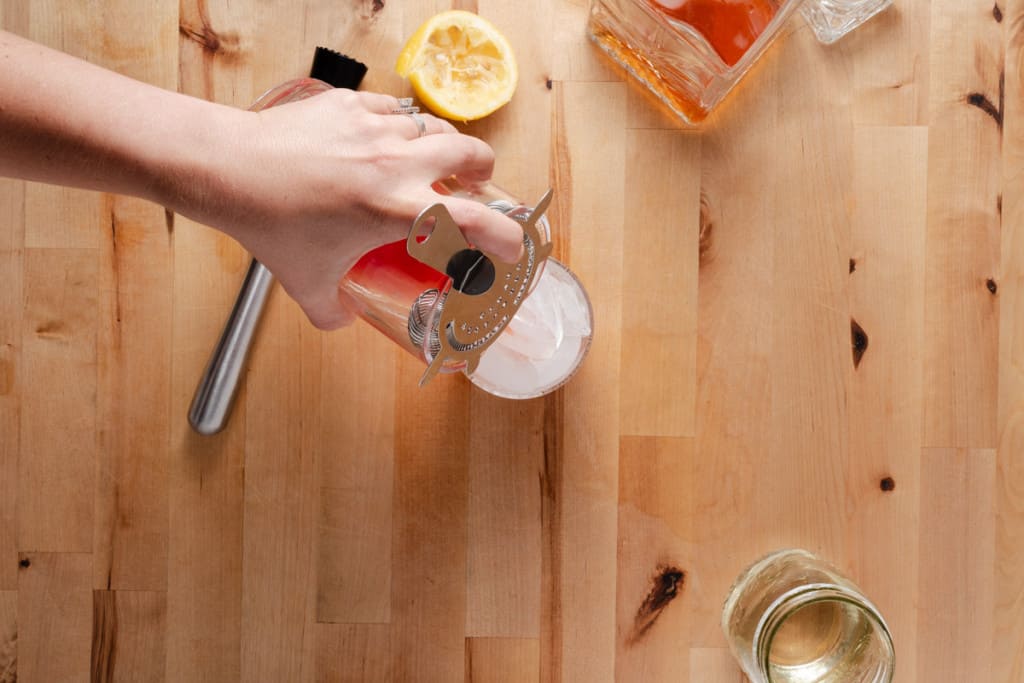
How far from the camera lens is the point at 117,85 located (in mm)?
589

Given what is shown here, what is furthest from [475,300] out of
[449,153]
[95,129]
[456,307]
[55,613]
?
[55,613]

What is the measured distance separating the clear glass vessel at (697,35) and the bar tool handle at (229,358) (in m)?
0.37

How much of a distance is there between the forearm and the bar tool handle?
0.17 metres

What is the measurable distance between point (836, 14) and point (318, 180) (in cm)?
48

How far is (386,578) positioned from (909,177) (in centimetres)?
59

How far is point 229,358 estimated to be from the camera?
0.77 meters

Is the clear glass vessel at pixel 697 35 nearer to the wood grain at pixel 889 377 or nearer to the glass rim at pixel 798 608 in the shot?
the wood grain at pixel 889 377

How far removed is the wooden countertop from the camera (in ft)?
2.56

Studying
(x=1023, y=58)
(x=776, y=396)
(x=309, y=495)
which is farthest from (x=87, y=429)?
(x=1023, y=58)

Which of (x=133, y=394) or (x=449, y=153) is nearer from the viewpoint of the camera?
(x=449, y=153)

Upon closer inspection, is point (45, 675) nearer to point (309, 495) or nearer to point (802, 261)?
point (309, 495)

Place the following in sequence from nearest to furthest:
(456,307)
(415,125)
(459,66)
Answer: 1. (456,307)
2. (415,125)
3. (459,66)

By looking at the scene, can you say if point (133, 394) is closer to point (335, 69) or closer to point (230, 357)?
point (230, 357)

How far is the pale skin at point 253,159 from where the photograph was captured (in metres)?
0.56
